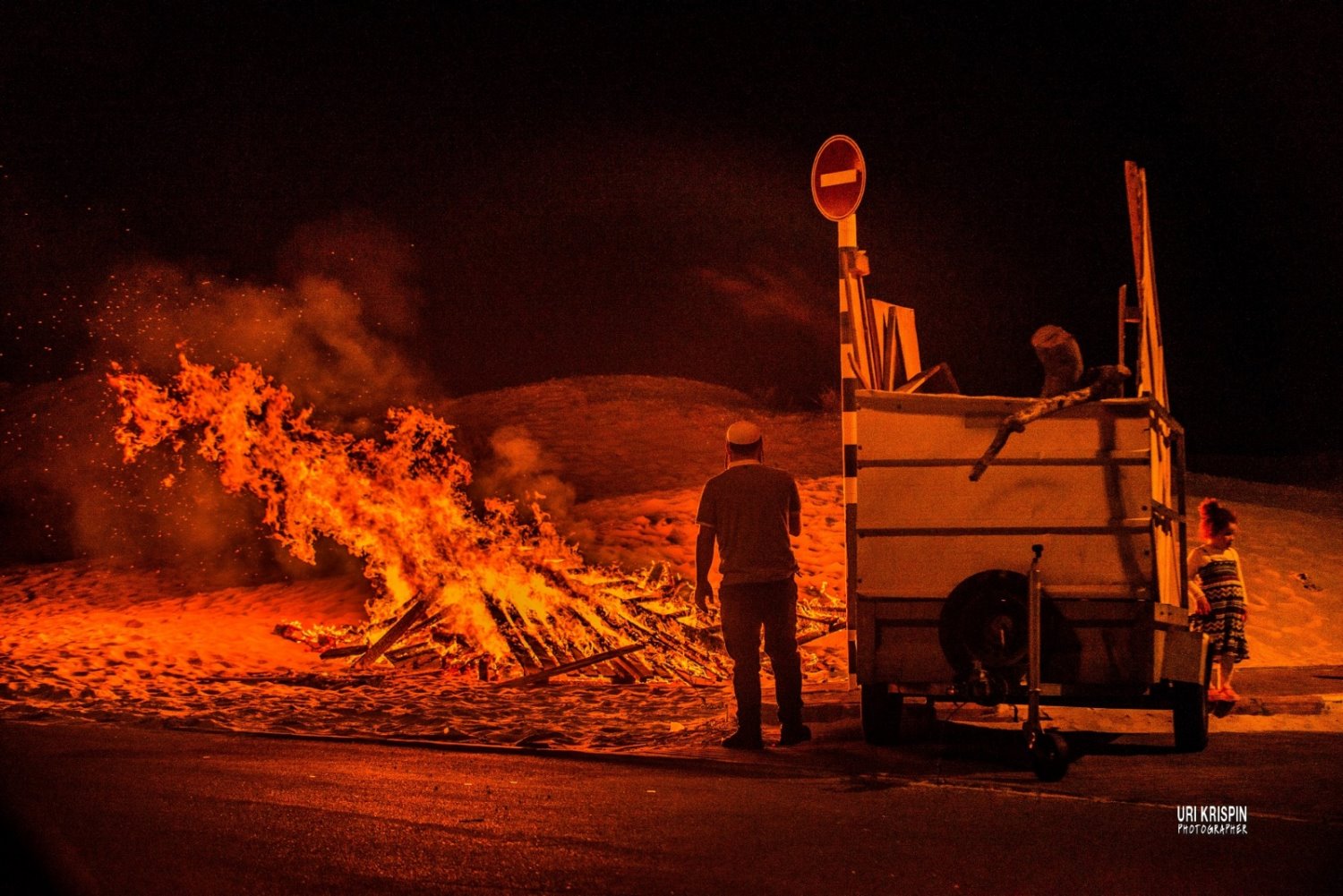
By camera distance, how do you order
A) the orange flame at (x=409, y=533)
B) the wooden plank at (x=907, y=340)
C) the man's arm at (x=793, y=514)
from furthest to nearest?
the orange flame at (x=409, y=533)
the wooden plank at (x=907, y=340)
the man's arm at (x=793, y=514)

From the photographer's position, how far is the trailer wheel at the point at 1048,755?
6559 mm

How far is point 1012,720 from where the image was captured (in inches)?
353

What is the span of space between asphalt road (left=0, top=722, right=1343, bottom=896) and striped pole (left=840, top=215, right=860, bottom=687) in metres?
0.80

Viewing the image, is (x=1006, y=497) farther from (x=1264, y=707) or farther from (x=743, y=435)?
(x=1264, y=707)

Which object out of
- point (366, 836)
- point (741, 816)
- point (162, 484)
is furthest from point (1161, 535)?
point (162, 484)

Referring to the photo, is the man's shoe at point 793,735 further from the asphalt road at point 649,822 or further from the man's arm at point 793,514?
the man's arm at point 793,514

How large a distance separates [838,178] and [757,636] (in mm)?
3416

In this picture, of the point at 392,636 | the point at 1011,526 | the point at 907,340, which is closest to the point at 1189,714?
the point at 1011,526

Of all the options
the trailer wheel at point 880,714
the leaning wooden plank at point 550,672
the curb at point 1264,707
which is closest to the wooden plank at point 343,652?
the leaning wooden plank at point 550,672

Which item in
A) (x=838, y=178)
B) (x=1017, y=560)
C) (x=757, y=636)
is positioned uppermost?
(x=838, y=178)

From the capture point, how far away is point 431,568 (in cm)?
1324

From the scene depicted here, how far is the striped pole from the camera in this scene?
763 cm

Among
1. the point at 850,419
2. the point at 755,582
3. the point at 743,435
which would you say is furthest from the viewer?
the point at 850,419

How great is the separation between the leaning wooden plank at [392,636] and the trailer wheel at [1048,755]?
751 centimetres
